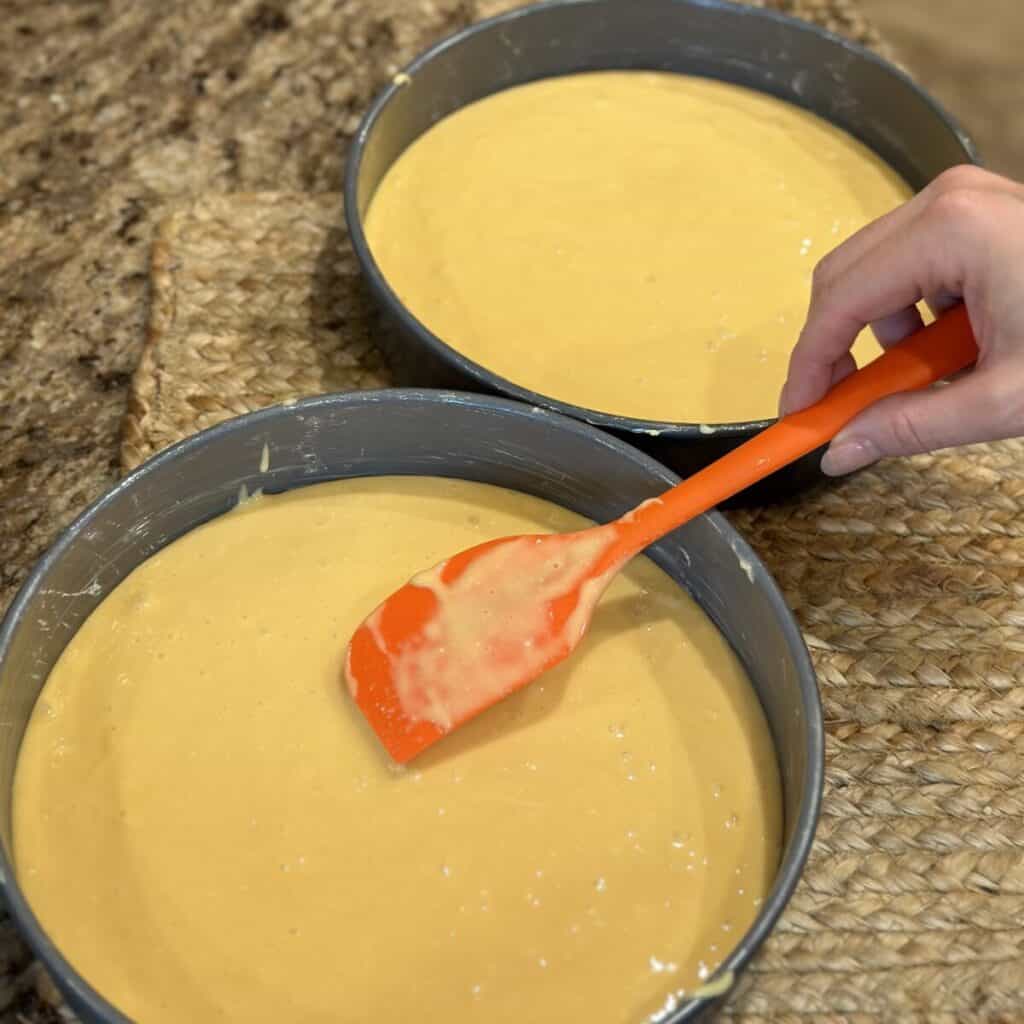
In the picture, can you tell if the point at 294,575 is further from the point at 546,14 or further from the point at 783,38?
the point at 783,38

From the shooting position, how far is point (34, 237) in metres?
1.26

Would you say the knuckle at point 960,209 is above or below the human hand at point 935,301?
above

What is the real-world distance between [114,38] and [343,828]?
1.03 m

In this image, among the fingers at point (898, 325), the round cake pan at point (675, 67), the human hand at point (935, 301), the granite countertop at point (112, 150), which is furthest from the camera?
the round cake pan at point (675, 67)

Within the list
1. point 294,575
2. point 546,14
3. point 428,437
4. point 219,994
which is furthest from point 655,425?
point 546,14

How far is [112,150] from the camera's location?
4.38 feet

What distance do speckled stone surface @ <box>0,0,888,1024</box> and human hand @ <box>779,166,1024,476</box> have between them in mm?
627

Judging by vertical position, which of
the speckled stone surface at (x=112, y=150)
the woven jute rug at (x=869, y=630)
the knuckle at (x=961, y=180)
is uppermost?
the speckled stone surface at (x=112, y=150)

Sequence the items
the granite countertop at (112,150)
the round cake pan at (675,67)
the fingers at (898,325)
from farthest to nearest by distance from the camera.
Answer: the round cake pan at (675,67), the granite countertop at (112,150), the fingers at (898,325)

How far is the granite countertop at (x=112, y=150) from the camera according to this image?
3.64 ft

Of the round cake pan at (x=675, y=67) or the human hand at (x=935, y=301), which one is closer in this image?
the human hand at (x=935, y=301)

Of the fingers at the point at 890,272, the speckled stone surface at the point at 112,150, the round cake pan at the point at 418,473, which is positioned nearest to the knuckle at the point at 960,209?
the fingers at the point at 890,272

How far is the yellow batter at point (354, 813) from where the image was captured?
0.80m

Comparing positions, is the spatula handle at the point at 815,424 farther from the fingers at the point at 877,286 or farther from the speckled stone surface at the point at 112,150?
the speckled stone surface at the point at 112,150
